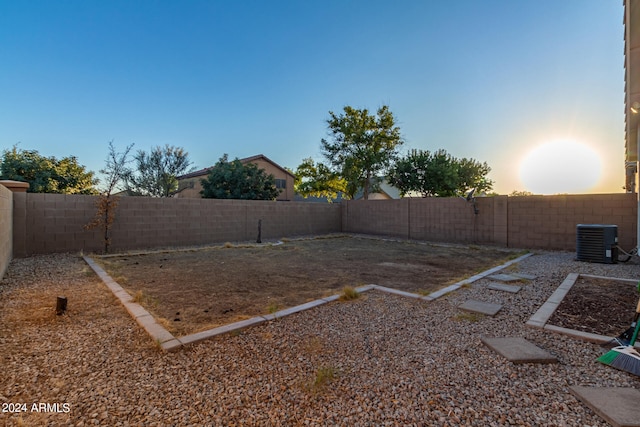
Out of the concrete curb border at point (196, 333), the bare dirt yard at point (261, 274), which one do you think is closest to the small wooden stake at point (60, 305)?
the concrete curb border at point (196, 333)

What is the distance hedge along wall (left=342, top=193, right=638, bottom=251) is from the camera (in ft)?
23.5

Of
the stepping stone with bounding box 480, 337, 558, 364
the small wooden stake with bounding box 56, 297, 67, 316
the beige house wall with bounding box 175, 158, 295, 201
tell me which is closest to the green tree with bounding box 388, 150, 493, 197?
the beige house wall with bounding box 175, 158, 295, 201

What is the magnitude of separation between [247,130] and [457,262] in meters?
10.4

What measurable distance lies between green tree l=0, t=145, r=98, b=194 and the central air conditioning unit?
15.7m

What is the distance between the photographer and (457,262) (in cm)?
655

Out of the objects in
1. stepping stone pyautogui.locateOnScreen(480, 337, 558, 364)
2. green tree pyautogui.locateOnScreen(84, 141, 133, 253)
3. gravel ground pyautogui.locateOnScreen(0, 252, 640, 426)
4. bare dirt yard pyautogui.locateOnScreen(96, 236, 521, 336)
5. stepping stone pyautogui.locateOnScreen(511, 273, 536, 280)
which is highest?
green tree pyautogui.locateOnScreen(84, 141, 133, 253)

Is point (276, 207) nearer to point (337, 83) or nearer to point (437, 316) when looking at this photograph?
point (337, 83)

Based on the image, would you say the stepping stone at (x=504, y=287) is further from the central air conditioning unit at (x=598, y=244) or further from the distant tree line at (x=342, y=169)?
the distant tree line at (x=342, y=169)

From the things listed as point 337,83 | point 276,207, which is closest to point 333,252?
point 276,207

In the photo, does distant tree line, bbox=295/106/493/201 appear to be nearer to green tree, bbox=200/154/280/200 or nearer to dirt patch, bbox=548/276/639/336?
green tree, bbox=200/154/280/200

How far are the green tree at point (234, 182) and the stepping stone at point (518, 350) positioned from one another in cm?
1439

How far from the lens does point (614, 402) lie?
1.59m

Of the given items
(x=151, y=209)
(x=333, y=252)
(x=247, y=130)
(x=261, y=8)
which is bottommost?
(x=333, y=252)

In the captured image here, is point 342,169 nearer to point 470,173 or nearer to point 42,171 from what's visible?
point 470,173
